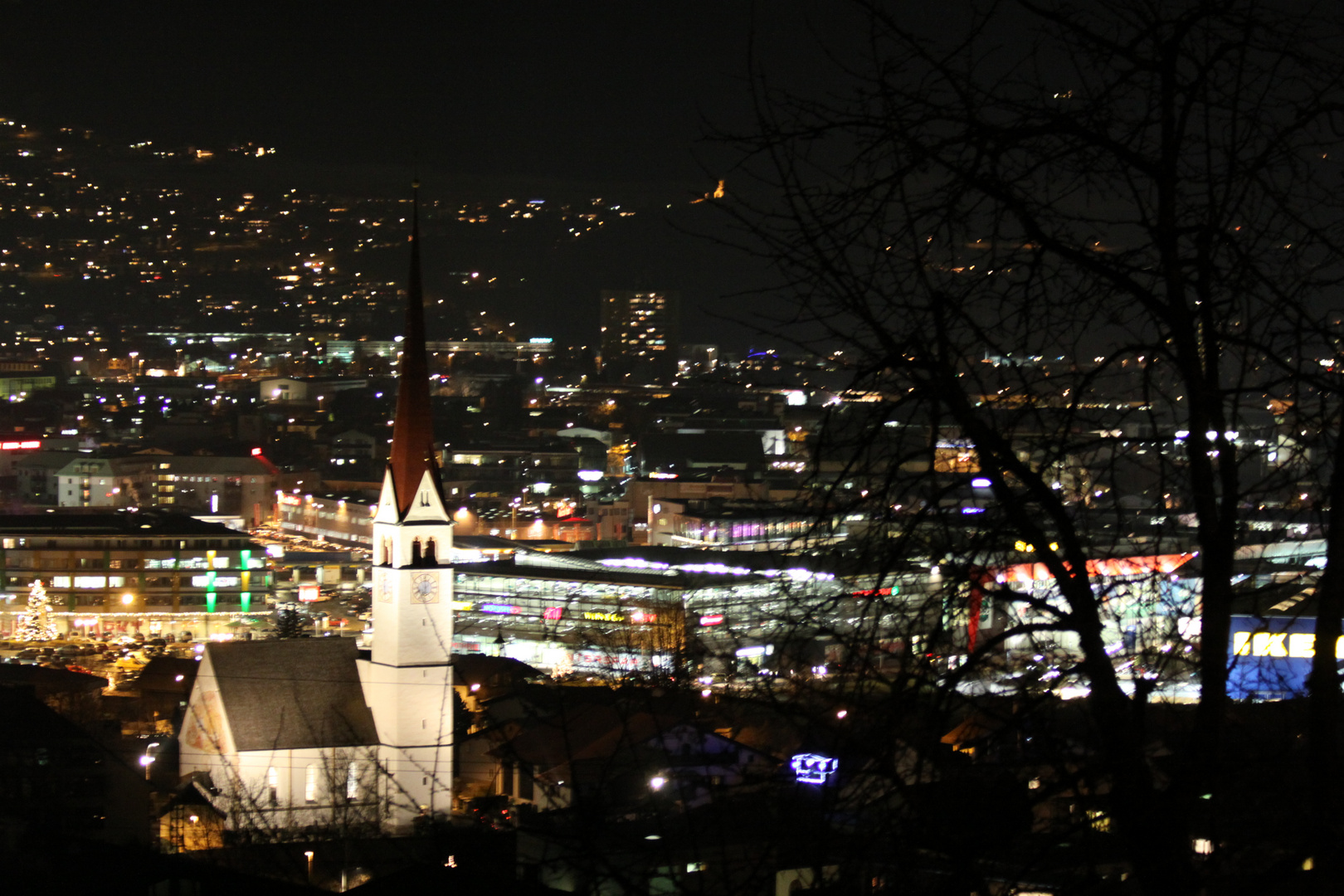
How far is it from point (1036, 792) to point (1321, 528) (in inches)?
11.8

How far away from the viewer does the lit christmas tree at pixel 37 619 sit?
15.9 metres

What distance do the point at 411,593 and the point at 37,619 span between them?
8.53 m

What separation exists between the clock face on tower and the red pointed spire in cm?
38

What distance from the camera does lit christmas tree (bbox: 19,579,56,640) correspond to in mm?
15867

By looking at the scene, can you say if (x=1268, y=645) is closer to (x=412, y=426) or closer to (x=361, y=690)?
(x=361, y=690)

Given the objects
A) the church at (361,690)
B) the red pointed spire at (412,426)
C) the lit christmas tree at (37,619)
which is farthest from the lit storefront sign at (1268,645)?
the lit christmas tree at (37,619)

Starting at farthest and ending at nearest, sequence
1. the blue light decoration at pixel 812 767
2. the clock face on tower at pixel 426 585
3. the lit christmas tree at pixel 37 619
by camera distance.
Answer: the lit christmas tree at pixel 37 619
the clock face on tower at pixel 426 585
the blue light decoration at pixel 812 767

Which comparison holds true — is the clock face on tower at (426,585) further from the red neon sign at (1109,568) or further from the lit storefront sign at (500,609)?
the red neon sign at (1109,568)

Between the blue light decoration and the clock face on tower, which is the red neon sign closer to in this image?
the blue light decoration

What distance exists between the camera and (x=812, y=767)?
1.29 m

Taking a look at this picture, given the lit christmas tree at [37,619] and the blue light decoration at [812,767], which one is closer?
the blue light decoration at [812,767]

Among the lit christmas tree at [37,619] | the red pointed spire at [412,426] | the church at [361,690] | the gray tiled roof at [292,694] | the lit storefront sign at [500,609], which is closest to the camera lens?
the church at [361,690]

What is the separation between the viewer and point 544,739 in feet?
24.9

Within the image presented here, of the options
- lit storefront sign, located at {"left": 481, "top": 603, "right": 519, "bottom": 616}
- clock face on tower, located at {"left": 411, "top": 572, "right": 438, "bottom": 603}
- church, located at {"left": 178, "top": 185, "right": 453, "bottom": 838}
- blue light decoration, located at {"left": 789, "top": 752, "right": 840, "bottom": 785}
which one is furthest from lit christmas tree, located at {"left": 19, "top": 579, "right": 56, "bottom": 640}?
blue light decoration, located at {"left": 789, "top": 752, "right": 840, "bottom": 785}
